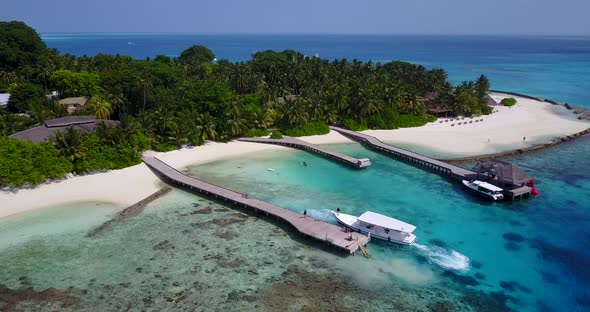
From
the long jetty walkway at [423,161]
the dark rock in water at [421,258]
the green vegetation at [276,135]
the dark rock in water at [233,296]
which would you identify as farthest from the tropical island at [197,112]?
the dark rock in water at [421,258]

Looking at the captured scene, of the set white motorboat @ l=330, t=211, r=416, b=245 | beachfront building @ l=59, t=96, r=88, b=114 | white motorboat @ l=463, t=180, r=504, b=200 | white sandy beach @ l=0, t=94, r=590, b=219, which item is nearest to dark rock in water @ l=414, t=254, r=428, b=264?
white motorboat @ l=330, t=211, r=416, b=245

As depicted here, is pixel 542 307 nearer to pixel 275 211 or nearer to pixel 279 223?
pixel 279 223

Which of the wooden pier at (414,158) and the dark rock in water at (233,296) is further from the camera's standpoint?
the wooden pier at (414,158)

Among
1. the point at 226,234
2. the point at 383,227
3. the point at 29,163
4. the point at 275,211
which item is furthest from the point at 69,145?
the point at 383,227

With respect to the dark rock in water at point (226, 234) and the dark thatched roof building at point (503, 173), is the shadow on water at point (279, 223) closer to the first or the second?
the dark rock in water at point (226, 234)

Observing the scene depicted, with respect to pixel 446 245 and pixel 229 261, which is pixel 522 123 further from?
pixel 229 261

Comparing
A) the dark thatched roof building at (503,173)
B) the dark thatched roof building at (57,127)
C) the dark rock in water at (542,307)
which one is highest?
the dark thatched roof building at (57,127)

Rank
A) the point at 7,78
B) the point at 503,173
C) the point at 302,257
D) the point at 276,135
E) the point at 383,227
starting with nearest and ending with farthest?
1. the point at 302,257
2. the point at 383,227
3. the point at 503,173
4. the point at 276,135
5. the point at 7,78
